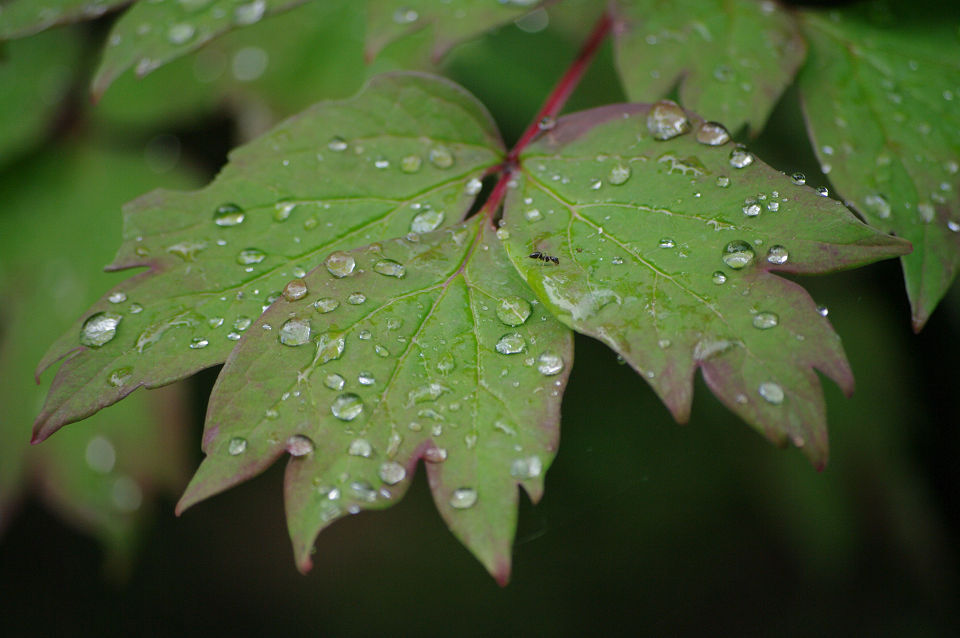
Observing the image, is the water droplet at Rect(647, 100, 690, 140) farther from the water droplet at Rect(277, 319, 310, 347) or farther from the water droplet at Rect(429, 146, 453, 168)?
the water droplet at Rect(277, 319, 310, 347)

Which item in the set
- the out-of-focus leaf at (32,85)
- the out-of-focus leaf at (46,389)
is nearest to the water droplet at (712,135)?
the out-of-focus leaf at (46,389)

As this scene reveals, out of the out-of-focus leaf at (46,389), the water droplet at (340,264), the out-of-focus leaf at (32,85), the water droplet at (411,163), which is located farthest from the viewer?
the out-of-focus leaf at (32,85)

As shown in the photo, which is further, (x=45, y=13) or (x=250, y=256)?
(x=45, y=13)

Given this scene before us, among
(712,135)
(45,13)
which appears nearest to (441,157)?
(712,135)

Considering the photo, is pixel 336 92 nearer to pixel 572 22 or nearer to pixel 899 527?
pixel 572 22

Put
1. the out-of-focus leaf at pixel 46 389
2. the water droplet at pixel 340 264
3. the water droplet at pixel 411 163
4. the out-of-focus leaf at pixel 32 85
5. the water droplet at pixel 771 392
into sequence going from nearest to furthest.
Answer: the water droplet at pixel 771 392 < the water droplet at pixel 340 264 < the water droplet at pixel 411 163 < the out-of-focus leaf at pixel 46 389 < the out-of-focus leaf at pixel 32 85

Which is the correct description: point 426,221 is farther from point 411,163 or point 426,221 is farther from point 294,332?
point 294,332

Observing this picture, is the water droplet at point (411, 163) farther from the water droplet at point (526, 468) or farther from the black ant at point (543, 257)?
the water droplet at point (526, 468)

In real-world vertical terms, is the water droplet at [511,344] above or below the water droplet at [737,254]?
below

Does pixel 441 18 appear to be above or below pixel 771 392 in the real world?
above

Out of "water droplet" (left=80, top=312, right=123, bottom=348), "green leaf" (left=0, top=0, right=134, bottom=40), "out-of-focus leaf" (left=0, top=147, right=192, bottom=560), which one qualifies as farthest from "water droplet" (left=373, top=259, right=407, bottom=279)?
"out-of-focus leaf" (left=0, top=147, right=192, bottom=560)
